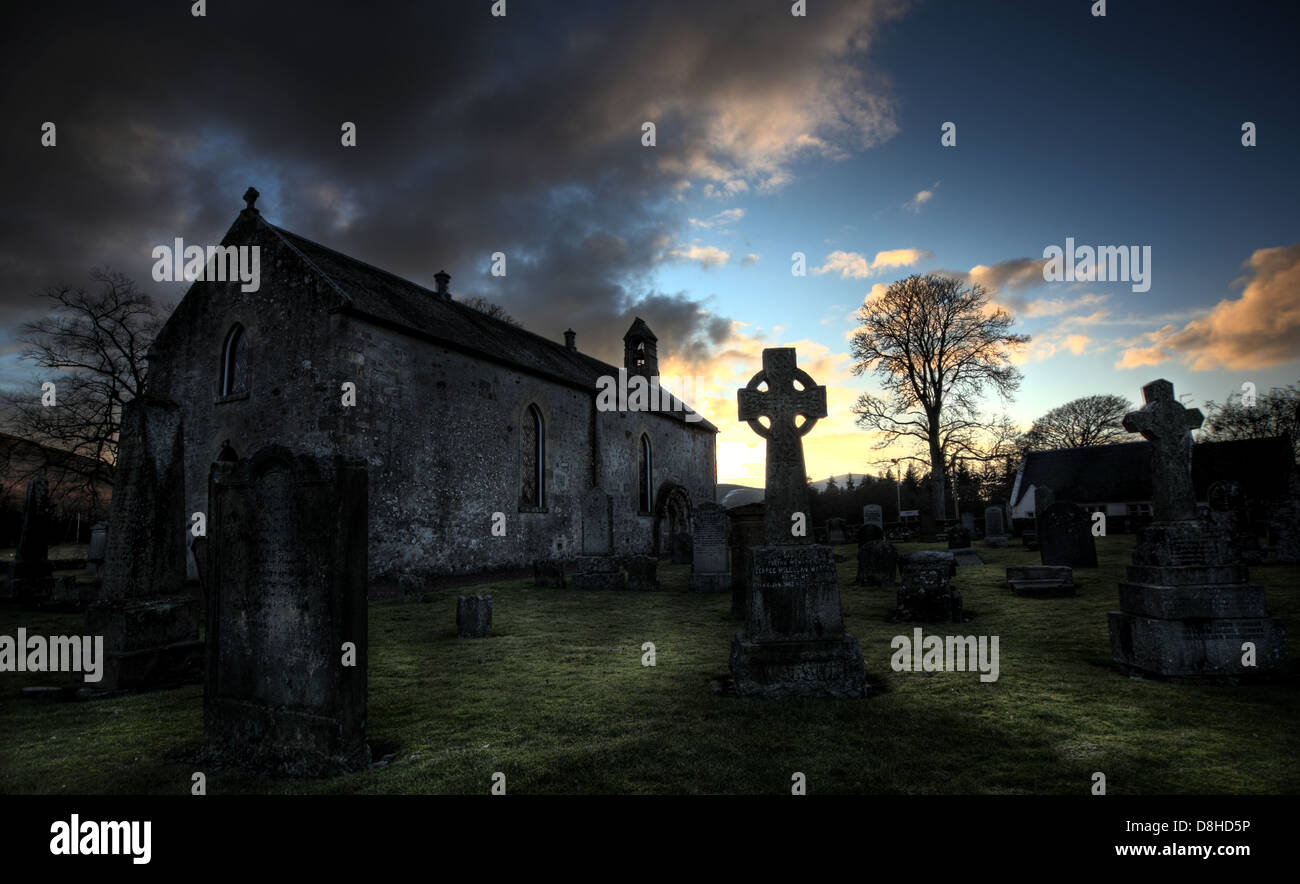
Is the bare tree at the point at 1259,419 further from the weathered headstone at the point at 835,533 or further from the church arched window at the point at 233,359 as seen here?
the church arched window at the point at 233,359

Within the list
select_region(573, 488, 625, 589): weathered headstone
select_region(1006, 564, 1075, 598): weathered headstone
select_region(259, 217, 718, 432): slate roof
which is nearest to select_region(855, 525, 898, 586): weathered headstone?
select_region(1006, 564, 1075, 598): weathered headstone

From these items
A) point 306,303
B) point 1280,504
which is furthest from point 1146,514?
point 306,303

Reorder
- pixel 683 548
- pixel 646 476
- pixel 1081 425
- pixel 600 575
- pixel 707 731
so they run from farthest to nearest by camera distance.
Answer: pixel 1081 425
pixel 646 476
pixel 683 548
pixel 600 575
pixel 707 731

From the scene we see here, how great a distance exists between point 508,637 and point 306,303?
10054 millimetres

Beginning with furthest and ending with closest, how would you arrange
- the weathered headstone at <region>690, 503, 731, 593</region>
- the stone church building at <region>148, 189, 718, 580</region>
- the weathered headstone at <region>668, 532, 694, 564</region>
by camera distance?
1. the weathered headstone at <region>668, 532, 694, 564</region>
2. the stone church building at <region>148, 189, 718, 580</region>
3. the weathered headstone at <region>690, 503, 731, 593</region>

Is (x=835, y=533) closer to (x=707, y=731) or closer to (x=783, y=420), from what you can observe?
(x=783, y=420)

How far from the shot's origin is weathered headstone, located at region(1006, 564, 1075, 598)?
32.5ft

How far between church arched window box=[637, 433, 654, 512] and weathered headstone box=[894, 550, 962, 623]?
17.0 m

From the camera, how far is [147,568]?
245 inches

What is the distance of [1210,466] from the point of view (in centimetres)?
2903

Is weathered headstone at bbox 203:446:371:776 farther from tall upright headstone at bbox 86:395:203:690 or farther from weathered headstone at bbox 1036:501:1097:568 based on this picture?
weathered headstone at bbox 1036:501:1097:568

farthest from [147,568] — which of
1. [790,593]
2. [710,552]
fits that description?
[710,552]

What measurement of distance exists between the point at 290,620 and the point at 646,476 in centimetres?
2217
